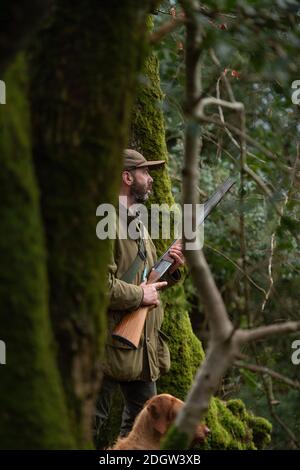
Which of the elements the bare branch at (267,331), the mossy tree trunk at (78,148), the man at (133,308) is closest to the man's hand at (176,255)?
the man at (133,308)

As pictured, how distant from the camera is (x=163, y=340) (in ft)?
20.7

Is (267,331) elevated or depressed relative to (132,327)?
elevated

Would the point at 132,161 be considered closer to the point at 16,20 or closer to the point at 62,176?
the point at 62,176

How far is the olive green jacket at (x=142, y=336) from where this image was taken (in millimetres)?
5793

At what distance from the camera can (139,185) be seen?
630cm

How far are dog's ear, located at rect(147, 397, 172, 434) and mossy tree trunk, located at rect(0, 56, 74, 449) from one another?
202 centimetres

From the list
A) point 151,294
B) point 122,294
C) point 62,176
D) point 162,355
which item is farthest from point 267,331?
point 162,355

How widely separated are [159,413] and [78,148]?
7.79 ft

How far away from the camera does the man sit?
19.1 ft

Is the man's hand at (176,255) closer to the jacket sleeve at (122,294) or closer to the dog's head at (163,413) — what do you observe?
the jacket sleeve at (122,294)

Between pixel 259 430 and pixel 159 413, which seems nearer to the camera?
pixel 159 413

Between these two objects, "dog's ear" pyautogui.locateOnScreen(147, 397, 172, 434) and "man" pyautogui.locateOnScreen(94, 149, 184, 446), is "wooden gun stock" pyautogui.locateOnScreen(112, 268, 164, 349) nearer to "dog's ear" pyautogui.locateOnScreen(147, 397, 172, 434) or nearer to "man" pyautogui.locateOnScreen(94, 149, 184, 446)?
"man" pyautogui.locateOnScreen(94, 149, 184, 446)
